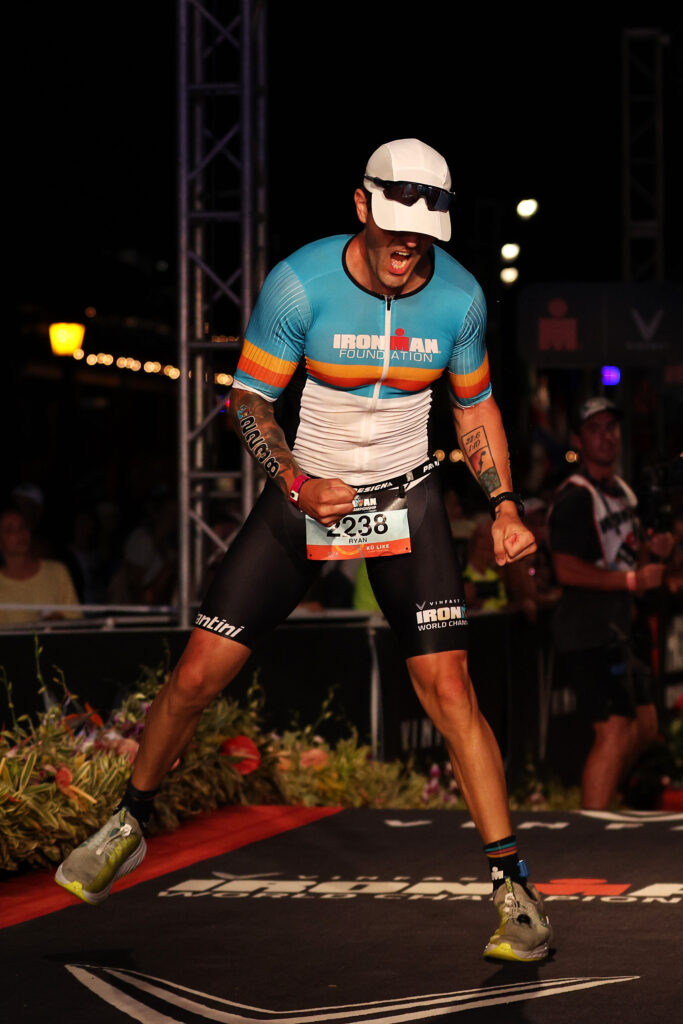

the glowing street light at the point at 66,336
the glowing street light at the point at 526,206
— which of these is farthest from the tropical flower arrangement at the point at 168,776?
the glowing street light at the point at 526,206

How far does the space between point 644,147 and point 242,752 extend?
11268 millimetres

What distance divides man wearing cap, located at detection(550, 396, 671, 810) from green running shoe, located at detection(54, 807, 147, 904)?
380cm

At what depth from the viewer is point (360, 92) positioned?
62.2ft

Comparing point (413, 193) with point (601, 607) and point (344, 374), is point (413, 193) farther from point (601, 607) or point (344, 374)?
point (601, 607)

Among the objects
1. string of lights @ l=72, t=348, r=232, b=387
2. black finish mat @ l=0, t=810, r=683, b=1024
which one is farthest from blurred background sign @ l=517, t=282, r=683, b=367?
string of lights @ l=72, t=348, r=232, b=387

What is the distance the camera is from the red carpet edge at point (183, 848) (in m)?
5.28

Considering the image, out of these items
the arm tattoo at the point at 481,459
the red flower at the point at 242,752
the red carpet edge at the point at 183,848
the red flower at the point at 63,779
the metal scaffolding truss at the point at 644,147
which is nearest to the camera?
the arm tattoo at the point at 481,459

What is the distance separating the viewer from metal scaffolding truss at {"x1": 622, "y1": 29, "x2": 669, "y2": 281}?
1639 centimetres

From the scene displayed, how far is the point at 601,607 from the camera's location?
315 inches

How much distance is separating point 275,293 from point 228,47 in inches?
205

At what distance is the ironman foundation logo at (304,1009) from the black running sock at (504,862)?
331 millimetres

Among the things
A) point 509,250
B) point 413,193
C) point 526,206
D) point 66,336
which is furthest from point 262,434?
point 509,250

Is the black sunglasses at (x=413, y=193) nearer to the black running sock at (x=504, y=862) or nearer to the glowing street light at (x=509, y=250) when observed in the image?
the black running sock at (x=504, y=862)

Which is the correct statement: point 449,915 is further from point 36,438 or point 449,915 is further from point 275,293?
point 36,438
